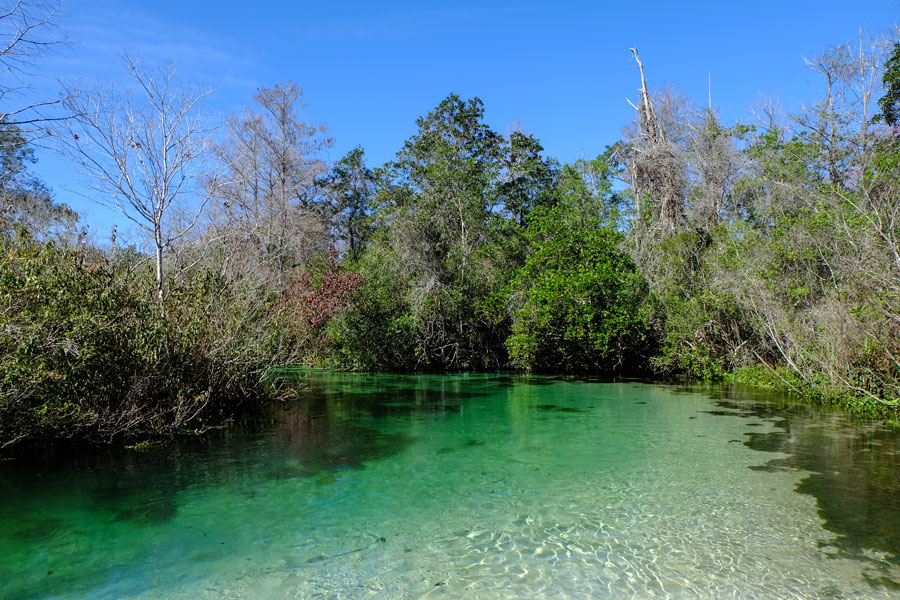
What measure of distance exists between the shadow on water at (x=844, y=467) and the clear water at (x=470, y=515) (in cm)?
3

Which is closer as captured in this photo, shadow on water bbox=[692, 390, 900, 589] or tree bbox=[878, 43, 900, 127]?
shadow on water bbox=[692, 390, 900, 589]

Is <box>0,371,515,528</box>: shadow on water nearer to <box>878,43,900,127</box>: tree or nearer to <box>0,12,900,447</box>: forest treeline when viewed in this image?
<box>0,12,900,447</box>: forest treeline

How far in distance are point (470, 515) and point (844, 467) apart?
4751 millimetres

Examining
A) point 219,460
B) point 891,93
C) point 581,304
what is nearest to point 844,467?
point 219,460

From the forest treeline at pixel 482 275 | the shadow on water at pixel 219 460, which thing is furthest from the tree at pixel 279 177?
the shadow on water at pixel 219 460

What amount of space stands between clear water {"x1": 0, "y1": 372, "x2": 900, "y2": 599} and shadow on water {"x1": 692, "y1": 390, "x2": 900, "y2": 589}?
3 centimetres

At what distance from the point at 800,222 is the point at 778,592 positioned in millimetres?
12465

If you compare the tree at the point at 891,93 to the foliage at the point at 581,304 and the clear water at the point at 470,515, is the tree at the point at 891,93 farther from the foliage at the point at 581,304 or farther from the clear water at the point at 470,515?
the clear water at the point at 470,515

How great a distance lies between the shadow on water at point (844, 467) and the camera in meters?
4.61

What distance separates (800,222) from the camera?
548 inches

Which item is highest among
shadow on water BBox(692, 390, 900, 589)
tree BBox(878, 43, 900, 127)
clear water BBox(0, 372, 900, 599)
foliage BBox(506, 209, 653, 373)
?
tree BBox(878, 43, 900, 127)

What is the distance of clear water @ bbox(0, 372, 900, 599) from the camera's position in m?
4.10

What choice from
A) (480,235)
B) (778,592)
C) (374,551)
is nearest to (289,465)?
(374,551)

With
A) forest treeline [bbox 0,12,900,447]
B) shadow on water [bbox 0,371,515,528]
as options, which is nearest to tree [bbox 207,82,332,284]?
forest treeline [bbox 0,12,900,447]
